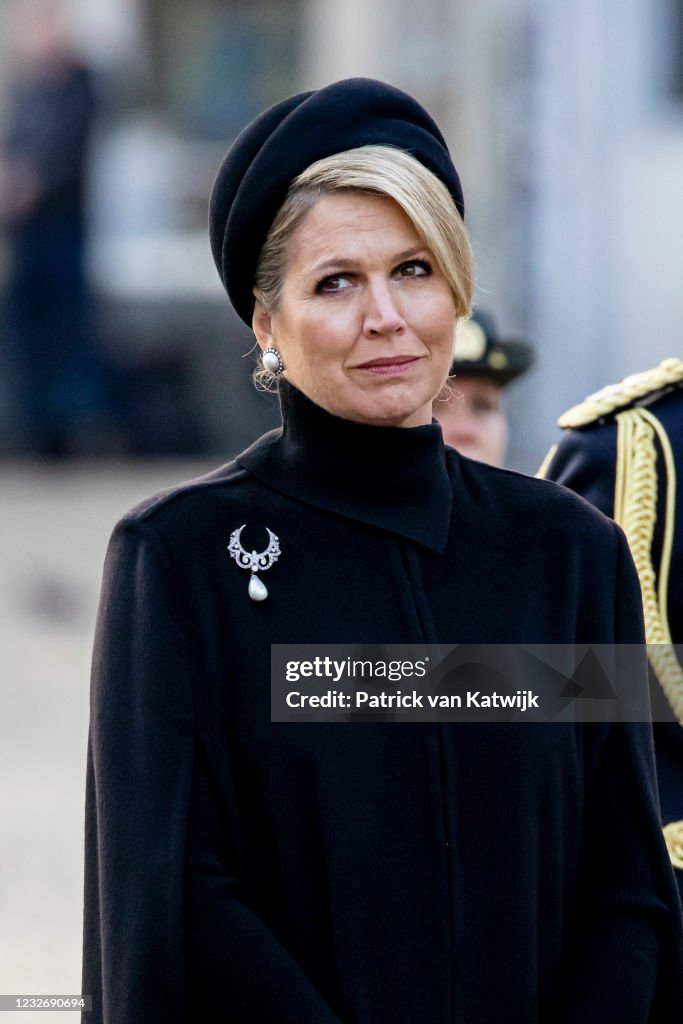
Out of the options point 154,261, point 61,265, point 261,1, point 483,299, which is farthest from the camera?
point 261,1

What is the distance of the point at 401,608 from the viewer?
2.53 metres

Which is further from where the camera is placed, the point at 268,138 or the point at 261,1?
the point at 261,1

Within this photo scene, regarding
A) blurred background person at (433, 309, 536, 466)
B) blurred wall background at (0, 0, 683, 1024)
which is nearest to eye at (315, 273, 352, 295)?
blurred background person at (433, 309, 536, 466)

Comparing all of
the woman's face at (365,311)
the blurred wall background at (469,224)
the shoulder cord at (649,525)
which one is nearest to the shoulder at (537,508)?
the woman's face at (365,311)

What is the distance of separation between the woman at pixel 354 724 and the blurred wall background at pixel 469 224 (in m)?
6.39

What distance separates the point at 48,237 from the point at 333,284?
8537 millimetres

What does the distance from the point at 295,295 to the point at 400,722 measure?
568 mm

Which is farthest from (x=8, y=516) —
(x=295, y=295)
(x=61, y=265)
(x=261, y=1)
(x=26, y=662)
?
(x=295, y=295)

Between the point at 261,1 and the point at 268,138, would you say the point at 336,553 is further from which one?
the point at 261,1

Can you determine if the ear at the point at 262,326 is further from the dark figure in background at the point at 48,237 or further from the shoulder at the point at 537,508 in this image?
the dark figure in background at the point at 48,237

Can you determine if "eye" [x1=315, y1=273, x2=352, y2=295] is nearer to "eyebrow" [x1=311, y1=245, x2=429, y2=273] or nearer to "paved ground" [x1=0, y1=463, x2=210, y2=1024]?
"eyebrow" [x1=311, y1=245, x2=429, y2=273]

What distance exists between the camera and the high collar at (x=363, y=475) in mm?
2582

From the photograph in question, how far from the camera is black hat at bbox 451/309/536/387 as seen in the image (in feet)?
12.8

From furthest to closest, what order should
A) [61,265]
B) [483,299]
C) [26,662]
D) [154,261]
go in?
[154,261], [61,265], [483,299], [26,662]
